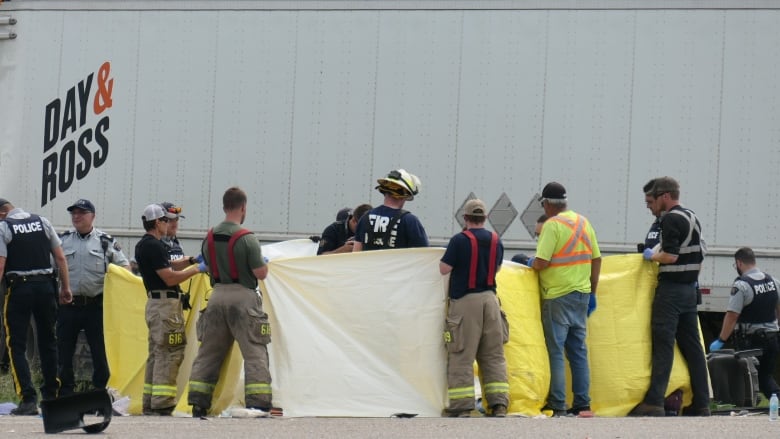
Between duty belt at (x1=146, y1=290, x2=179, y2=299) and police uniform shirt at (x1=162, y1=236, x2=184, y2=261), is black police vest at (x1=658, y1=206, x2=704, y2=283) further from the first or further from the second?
police uniform shirt at (x1=162, y1=236, x2=184, y2=261)

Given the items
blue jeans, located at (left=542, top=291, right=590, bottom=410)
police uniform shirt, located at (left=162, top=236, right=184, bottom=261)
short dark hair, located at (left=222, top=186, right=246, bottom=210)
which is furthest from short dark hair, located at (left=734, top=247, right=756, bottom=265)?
police uniform shirt, located at (left=162, top=236, right=184, bottom=261)

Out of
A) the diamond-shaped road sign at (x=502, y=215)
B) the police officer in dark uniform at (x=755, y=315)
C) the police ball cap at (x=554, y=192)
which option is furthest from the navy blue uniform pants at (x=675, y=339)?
the diamond-shaped road sign at (x=502, y=215)

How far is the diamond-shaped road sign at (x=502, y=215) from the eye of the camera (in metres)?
13.3

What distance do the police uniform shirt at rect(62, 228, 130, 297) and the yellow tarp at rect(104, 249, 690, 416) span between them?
1.56 metres

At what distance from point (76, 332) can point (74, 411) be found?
3.41 m

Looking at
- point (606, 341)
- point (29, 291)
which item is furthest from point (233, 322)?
point (606, 341)

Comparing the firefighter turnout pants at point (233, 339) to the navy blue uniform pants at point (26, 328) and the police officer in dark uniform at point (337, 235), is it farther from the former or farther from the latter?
the police officer in dark uniform at point (337, 235)

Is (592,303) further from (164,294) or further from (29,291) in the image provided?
(29,291)

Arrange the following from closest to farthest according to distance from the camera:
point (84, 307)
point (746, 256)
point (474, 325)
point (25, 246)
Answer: point (474, 325), point (25, 246), point (84, 307), point (746, 256)

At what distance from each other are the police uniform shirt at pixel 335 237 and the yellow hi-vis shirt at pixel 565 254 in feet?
8.26

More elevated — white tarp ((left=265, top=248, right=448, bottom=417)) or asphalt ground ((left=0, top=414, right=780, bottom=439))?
white tarp ((left=265, top=248, right=448, bottom=417))

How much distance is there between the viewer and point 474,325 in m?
9.62

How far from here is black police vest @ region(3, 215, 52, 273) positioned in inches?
429

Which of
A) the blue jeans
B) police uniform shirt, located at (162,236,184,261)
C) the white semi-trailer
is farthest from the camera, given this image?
the white semi-trailer
